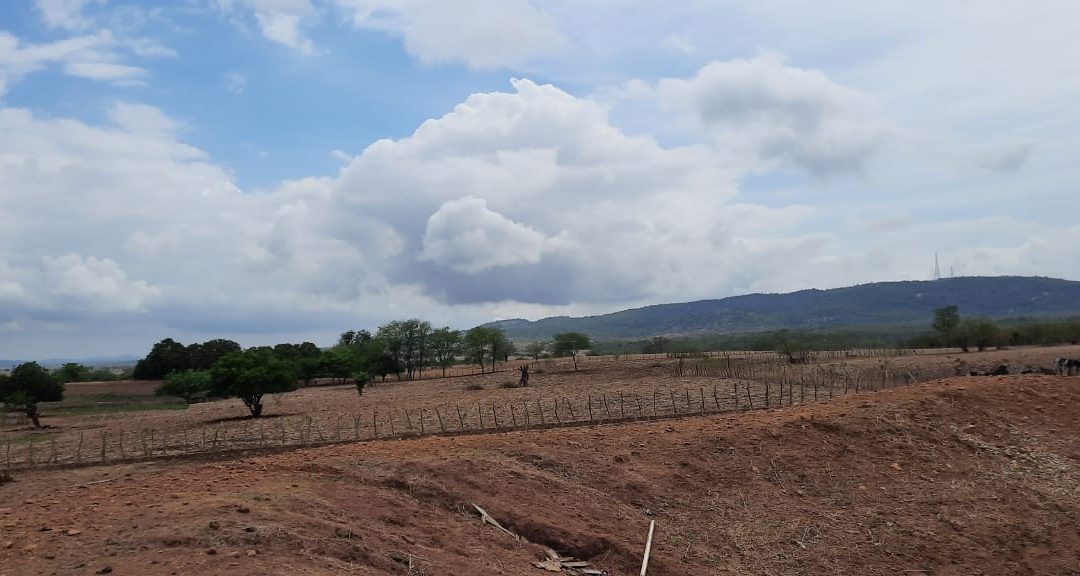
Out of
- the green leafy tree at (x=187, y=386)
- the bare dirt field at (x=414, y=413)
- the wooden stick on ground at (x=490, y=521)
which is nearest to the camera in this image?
the wooden stick on ground at (x=490, y=521)

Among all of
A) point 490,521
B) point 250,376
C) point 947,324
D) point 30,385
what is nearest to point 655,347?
point 947,324

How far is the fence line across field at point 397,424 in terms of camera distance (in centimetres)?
2334

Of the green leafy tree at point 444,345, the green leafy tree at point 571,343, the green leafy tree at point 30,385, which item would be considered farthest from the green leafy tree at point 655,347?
the green leafy tree at point 30,385

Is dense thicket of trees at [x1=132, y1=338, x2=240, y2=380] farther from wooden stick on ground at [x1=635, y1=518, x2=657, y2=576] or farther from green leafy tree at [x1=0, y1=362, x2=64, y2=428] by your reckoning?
wooden stick on ground at [x1=635, y1=518, x2=657, y2=576]

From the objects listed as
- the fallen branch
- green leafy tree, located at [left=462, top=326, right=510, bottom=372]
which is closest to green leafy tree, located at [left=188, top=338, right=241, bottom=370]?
green leafy tree, located at [left=462, top=326, right=510, bottom=372]

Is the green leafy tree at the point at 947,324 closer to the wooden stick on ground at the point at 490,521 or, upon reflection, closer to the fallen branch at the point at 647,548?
the fallen branch at the point at 647,548

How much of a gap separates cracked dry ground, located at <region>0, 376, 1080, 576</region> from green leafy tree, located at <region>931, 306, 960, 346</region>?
6338cm

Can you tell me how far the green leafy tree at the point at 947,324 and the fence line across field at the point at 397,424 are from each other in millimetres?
44167

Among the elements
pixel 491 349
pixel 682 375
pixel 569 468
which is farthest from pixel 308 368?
pixel 569 468

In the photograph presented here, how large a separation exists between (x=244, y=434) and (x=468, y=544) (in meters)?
21.2

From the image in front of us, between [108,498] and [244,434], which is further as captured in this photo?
[244,434]

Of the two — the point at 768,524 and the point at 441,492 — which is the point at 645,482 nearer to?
the point at 768,524

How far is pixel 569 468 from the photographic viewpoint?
44.3 feet

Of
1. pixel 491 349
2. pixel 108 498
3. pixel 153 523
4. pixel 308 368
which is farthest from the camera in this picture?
pixel 491 349
